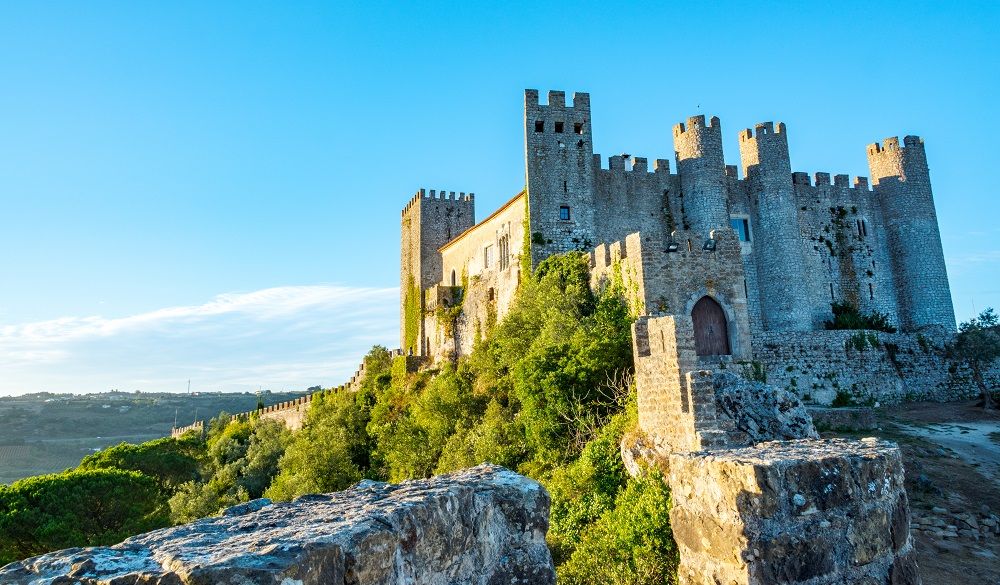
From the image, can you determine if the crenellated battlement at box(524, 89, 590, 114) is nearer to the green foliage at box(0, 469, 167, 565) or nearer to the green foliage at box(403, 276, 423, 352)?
the green foliage at box(403, 276, 423, 352)

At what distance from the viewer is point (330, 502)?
451cm

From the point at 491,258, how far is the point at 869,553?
29601mm

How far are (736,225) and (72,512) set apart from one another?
3688cm

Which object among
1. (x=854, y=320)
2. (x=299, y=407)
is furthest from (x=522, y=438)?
(x=299, y=407)

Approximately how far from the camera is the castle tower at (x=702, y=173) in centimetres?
3194

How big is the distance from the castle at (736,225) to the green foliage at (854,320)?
21.0 inches

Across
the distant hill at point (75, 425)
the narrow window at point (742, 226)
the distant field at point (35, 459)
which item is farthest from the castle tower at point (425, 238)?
the distant field at point (35, 459)

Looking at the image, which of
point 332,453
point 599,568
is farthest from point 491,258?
point 599,568

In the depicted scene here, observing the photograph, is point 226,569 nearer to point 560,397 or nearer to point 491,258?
point 560,397

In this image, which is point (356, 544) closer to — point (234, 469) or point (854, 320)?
point (854, 320)

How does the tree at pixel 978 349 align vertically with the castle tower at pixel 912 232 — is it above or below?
below

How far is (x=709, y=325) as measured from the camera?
19.5 metres

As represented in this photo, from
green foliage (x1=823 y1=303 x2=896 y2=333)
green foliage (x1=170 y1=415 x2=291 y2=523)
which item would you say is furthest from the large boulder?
green foliage (x1=170 y1=415 x2=291 y2=523)

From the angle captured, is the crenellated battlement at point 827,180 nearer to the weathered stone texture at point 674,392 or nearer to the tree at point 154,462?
the weathered stone texture at point 674,392
